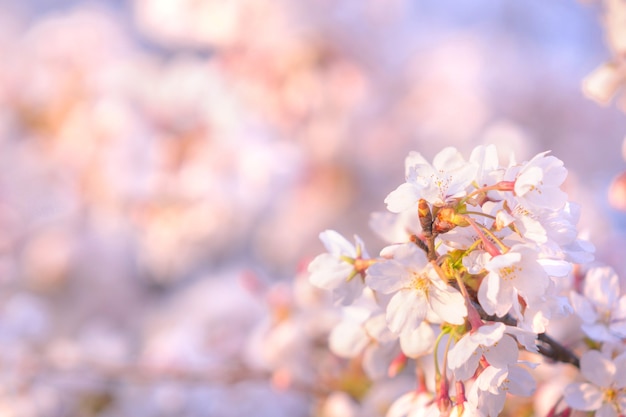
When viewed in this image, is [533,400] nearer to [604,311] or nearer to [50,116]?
[604,311]

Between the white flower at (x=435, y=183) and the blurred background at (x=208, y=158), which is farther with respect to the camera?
the blurred background at (x=208, y=158)

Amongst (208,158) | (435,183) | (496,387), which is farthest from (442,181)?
(208,158)

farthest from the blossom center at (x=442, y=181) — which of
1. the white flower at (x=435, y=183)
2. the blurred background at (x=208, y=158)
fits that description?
the blurred background at (x=208, y=158)

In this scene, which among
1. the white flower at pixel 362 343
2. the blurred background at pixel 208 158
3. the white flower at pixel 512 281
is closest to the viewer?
the white flower at pixel 512 281

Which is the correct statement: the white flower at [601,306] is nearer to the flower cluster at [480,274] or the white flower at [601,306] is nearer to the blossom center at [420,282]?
the flower cluster at [480,274]

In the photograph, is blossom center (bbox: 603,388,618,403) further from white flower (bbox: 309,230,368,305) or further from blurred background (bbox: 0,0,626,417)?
blurred background (bbox: 0,0,626,417)

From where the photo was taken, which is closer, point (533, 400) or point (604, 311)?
point (604, 311)

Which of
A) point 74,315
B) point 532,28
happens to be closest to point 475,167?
point 74,315
